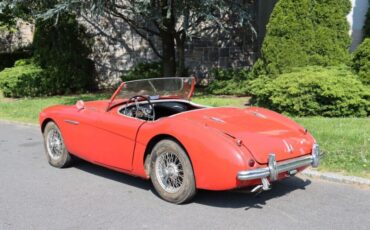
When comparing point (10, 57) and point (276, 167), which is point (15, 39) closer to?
point (10, 57)

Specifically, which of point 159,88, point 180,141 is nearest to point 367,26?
point 159,88

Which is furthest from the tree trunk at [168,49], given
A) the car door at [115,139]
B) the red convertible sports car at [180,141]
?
the car door at [115,139]

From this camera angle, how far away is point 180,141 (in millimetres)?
5059

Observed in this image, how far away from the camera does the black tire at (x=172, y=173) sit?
505cm

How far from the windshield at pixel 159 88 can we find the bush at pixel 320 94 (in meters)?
3.54

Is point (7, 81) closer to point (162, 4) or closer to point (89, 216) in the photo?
point (162, 4)

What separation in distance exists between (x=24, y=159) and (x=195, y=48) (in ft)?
32.7

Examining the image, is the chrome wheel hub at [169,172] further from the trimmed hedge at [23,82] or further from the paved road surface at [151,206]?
the trimmed hedge at [23,82]

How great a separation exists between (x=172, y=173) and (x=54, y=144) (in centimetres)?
243

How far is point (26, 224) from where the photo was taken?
4.80 m

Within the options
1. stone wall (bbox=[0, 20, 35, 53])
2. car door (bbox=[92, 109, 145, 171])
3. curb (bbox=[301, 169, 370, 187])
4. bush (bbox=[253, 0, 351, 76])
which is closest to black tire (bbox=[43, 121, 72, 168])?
car door (bbox=[92, 109, 145, 171])

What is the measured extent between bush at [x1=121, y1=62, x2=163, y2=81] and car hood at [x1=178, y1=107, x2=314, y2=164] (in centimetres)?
1072

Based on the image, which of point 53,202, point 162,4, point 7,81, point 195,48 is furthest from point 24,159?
point 195,48

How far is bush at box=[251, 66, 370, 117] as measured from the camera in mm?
9406
